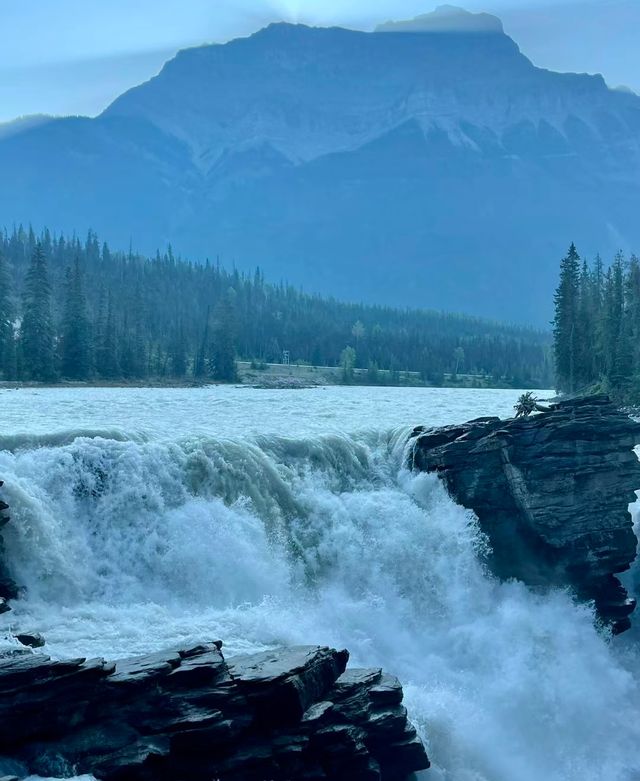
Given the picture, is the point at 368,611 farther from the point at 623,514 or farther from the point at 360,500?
the point at 623,514

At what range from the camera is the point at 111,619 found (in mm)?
25422

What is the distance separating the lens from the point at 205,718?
18531mm

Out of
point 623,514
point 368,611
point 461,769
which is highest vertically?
point 623,514

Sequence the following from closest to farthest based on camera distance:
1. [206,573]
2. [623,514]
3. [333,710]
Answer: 1. [333,710]
2. [206,573]
3. [623,514]

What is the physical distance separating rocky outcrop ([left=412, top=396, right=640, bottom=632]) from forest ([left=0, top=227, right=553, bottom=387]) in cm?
6221

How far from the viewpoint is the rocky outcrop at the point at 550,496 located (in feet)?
119

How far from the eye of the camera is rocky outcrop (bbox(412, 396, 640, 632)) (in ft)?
119

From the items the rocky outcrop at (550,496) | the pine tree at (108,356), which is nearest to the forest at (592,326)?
the rocky outcrop at (550,496)

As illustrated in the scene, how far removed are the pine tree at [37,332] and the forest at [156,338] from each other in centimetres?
10

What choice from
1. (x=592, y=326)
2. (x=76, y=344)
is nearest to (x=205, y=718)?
(x=76, y=344)

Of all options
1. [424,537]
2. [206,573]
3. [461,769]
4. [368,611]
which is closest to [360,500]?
[424,537]

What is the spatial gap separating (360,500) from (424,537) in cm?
293

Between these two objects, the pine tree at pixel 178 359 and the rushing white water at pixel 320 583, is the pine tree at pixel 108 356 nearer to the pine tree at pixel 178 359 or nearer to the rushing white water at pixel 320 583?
the pine tree at pixel 178 359

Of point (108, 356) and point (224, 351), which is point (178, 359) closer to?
point (224, 351)
